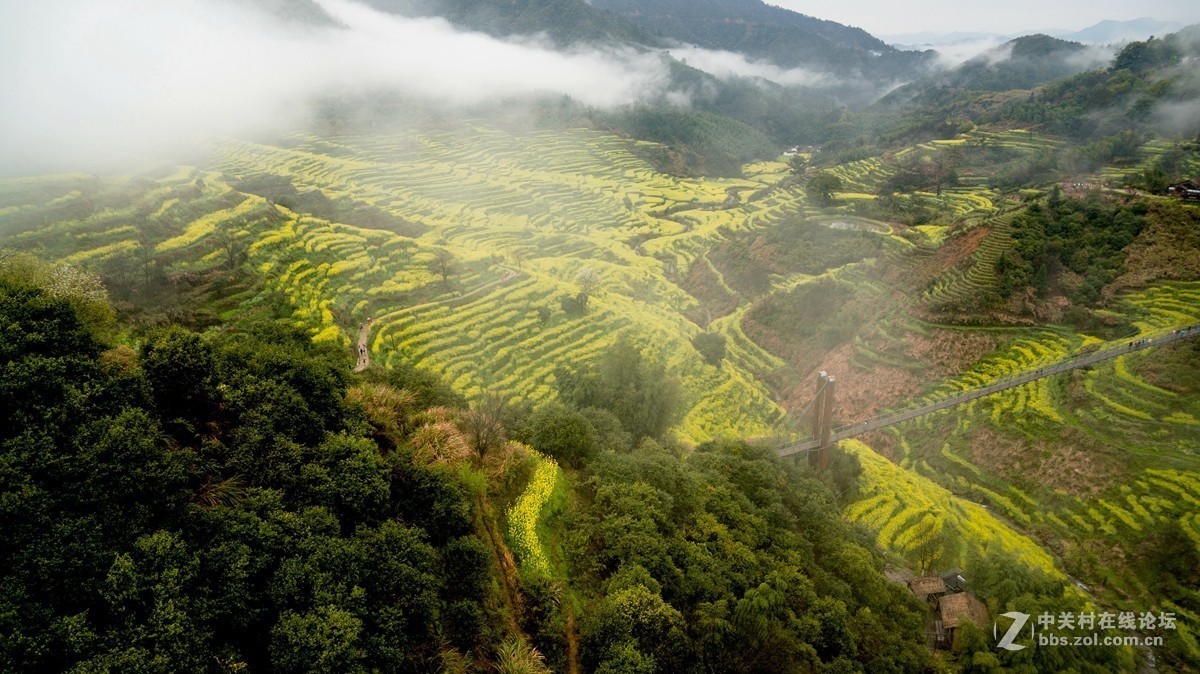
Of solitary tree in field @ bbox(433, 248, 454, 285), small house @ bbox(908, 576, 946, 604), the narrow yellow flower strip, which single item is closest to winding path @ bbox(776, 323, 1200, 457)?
small house @ bbox(908, 576, 946, 604)

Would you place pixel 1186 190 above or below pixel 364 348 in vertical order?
above

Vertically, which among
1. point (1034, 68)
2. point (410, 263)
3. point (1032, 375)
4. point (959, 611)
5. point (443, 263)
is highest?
point (1034, 68)

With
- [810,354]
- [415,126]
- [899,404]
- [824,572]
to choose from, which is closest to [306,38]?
[415,126]

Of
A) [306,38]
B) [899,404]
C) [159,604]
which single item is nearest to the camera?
[159,604]

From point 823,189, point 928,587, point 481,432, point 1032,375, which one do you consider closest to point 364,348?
point 481,432

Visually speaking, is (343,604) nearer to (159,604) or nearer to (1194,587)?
(159,604)

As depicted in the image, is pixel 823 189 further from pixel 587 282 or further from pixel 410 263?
pixel 410 263

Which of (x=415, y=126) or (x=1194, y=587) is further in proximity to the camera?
(x=415, y=126)
